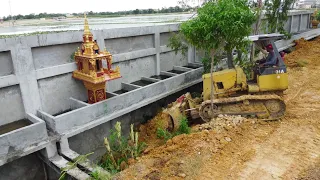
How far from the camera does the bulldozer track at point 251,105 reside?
8.55 metres

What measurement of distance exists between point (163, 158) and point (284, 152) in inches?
119

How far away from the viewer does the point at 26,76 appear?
822cm

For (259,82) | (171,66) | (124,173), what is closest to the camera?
(124,173)

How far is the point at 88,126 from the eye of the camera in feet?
27.2

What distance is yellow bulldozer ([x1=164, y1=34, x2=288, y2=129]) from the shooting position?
8.53m

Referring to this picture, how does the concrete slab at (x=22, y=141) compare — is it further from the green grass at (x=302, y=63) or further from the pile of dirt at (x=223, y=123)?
the green grass at (x=302, y=63)

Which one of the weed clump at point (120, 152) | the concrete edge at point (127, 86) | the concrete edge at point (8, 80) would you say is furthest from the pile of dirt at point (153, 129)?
the concrete edge at point (8, 80)

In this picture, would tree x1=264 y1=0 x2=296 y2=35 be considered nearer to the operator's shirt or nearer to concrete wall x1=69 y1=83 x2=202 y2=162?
the operator's shirt

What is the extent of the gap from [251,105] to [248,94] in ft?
1.23

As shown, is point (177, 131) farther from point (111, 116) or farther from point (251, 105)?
point (251, 105)

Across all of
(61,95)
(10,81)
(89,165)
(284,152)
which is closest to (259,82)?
(284,152)

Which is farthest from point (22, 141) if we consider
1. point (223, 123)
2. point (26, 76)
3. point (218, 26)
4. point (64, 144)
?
point (218, 26)

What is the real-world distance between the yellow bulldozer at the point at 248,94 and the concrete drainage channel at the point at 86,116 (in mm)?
1299

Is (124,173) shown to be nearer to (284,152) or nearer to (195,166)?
(195,166)
